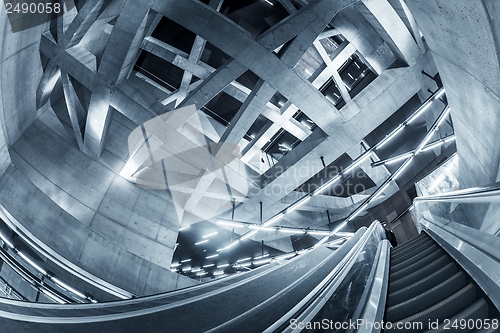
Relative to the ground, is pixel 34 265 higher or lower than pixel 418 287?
higher

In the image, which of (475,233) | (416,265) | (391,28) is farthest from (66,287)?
(391,28)

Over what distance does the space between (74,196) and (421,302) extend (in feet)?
44.0

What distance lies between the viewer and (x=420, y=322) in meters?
2.78

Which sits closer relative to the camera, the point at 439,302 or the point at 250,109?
the point at 439,302

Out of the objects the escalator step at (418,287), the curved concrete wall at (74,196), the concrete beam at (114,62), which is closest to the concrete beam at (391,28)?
the concrete beam at (114,62)

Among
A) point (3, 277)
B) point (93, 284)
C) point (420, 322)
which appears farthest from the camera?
point (93, 284)

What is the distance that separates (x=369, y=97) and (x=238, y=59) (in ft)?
16.7

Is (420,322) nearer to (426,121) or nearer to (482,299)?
(482,299)

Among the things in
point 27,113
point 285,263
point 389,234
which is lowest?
point 285,263

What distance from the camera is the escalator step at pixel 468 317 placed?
2.49m

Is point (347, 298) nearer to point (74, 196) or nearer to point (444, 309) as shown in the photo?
point (444, 309)

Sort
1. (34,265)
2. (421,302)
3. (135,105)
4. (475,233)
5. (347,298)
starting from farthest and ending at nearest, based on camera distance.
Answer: (135,105)
(34,265)
(475,233)
(421,302)
(347,298)

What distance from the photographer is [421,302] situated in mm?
3207

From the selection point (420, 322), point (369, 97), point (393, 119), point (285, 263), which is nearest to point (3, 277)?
point (285, 263)
